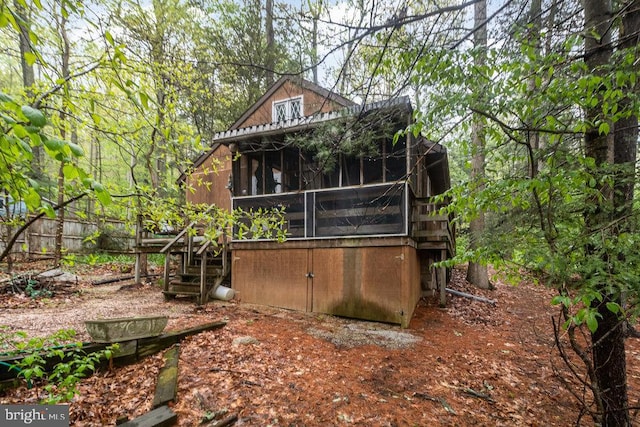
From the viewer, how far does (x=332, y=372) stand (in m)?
4.01

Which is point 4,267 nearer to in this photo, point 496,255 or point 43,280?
point 43,280

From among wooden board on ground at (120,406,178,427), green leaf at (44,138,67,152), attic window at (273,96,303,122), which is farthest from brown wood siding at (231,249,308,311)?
green leaf at (44,138,67,152)

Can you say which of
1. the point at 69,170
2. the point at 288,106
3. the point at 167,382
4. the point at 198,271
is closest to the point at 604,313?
the point at 69,170

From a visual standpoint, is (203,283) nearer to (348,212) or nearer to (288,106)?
(348,212)

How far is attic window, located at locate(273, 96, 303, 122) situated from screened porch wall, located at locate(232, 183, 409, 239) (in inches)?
137

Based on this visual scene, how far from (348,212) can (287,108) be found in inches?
203

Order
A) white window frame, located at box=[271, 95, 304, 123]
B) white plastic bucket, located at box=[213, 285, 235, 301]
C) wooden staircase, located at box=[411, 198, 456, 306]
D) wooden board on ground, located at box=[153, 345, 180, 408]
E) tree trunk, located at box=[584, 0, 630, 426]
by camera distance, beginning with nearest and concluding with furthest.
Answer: tree trunk, located at box=[584, 0, 630, 426] → wooden board on ground, located at box=[153, 345, 180, 408] → wooden staircase, located at box=[411, 198, 456, 306] → white plastic bucket, located at box=[213, 285, 235, 301] → white window frame, located at box=[271, 95, 304, 123]

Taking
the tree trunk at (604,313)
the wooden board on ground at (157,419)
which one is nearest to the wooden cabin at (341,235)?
the tree trunk at (604,313)

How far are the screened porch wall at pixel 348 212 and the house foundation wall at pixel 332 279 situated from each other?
14.4 inches

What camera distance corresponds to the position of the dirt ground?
305 centimetres

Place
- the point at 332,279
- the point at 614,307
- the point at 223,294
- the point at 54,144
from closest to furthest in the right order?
the point at 54,144 < the point at 614,307 < the point at 332,279 < the point at 223,294

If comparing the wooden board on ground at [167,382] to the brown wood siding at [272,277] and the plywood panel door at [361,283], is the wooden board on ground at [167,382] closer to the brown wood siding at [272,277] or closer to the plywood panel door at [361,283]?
the brown wood siding at [272,277]

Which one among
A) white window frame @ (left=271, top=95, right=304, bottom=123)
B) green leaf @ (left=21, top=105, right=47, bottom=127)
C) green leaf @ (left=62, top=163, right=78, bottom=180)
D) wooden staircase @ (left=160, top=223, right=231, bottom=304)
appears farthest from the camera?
white window frame @ (left=271, top=95, right=304, bottom=123)

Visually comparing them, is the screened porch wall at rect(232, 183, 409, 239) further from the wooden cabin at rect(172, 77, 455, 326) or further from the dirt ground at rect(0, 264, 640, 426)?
the dirt ground at rect(0, 264, 640, 426)
